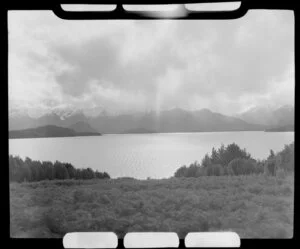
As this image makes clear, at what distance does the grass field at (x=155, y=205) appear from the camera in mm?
1470

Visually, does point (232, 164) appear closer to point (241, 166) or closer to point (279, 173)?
point (241, 166)

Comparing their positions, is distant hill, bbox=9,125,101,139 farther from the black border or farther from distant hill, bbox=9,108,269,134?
the black border

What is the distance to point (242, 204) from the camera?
1891 millimetres

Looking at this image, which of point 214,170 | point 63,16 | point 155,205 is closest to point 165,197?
point 155,205

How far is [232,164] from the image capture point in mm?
2469

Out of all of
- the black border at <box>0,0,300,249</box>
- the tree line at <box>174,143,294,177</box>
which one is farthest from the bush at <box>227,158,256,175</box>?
the black border at <box>0,0,300,249</box>

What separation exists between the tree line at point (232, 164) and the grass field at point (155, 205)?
0.26ft

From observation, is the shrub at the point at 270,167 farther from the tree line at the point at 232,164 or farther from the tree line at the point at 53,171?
the tree line at the point at 53,171

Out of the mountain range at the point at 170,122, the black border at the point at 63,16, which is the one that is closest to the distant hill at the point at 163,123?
the mountain range at the point at 170,122

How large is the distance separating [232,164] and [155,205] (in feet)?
2.82

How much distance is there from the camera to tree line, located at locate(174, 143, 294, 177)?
2.34m

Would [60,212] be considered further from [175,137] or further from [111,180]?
[175,137]

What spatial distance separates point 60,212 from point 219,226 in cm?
77
